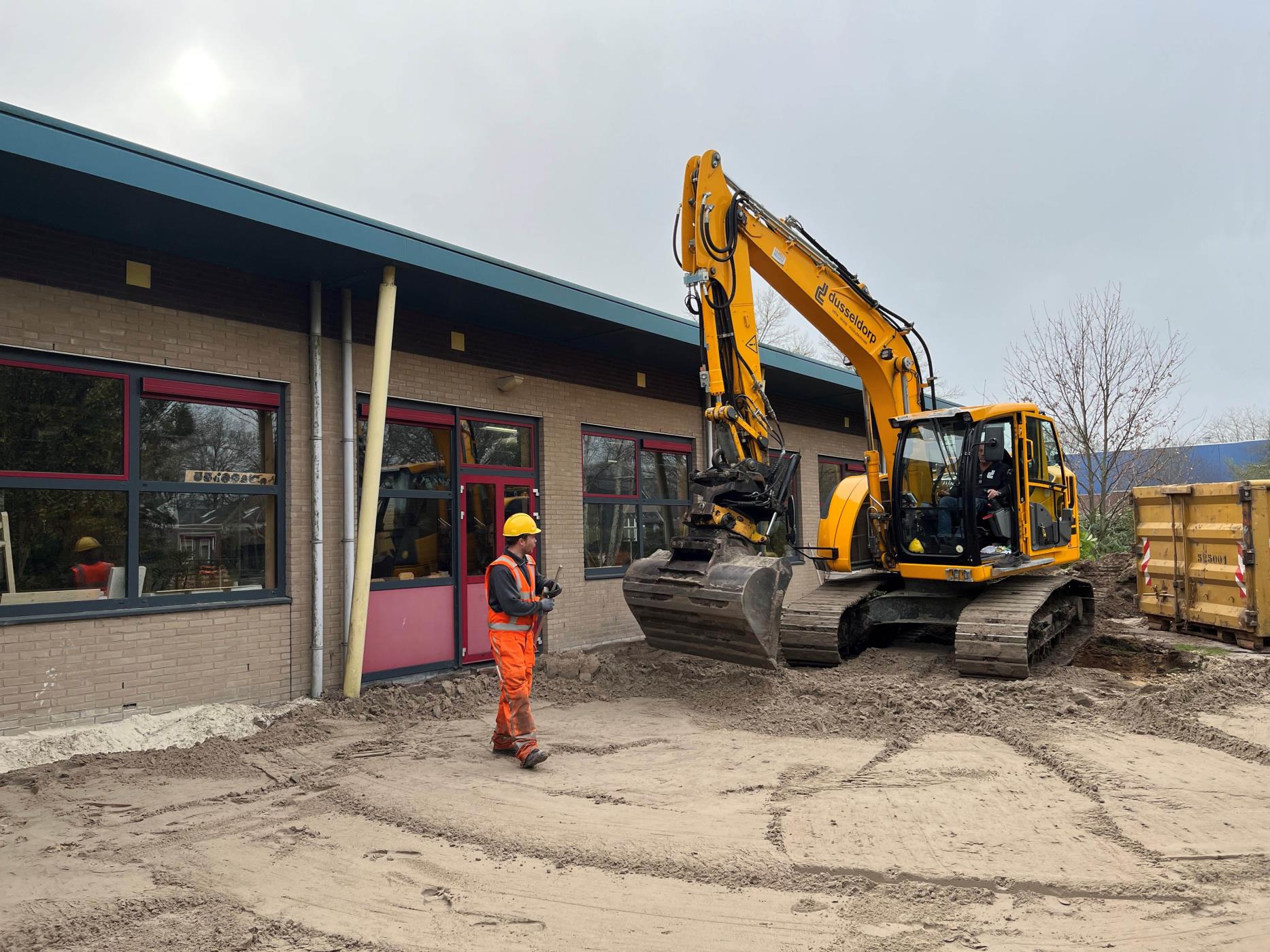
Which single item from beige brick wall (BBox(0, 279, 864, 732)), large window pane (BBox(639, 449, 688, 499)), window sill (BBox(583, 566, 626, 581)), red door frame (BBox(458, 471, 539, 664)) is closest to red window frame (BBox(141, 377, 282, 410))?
beige brick wall (BBox(0, 279, 864, 732))

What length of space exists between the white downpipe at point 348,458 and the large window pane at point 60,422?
1.96m

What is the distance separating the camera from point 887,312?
10.5 metres

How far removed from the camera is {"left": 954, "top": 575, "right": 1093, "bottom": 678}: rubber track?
8570mm

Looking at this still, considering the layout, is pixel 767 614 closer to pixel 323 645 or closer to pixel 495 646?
pixel 495 646

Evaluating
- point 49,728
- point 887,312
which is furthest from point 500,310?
point 49,728

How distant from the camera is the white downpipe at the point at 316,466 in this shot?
812 centimetres

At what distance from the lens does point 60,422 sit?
6859 mm

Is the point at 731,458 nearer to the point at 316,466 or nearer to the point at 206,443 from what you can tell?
the point at 316,466

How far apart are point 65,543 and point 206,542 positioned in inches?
42.8

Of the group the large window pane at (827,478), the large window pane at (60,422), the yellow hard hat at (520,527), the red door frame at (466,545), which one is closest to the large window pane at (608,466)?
the red door frame at (466,545)

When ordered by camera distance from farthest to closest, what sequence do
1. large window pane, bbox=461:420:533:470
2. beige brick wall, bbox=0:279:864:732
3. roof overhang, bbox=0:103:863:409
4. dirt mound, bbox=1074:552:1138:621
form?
dirt mound, bbox=1074:552:1138:621, large window pane, bbox=461:420:533:470, beige brick wall, bbox=0:279:864:732, roof overhang, bbox=0:103:863:409

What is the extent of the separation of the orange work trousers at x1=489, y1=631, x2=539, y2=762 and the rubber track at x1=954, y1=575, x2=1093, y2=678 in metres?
4.85

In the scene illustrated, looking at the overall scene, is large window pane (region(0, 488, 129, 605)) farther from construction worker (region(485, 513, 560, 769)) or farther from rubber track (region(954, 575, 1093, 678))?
rubber track (region(954, 575, 1093, 678))

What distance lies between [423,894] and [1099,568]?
16987 mm
